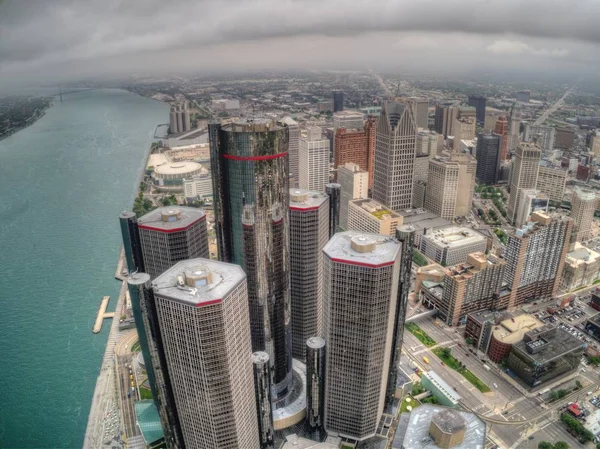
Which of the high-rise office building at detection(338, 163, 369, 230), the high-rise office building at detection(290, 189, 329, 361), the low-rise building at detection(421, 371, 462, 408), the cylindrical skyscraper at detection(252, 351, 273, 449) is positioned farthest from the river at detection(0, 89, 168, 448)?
the high-rise office building at detection(338, 163, 369, 230)

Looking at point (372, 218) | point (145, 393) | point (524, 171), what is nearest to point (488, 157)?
point (524, 171)

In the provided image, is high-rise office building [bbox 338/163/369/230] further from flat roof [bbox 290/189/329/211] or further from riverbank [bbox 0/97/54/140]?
riverbank [bbox 0/97/54/140]

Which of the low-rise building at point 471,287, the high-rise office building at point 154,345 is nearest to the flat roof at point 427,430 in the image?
the high-rise office building at point 154,345

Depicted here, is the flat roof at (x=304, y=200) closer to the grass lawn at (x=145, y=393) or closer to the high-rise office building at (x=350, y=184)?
the grass lawn at (x=145, y=393)

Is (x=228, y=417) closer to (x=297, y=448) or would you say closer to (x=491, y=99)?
(x=297, y=448)

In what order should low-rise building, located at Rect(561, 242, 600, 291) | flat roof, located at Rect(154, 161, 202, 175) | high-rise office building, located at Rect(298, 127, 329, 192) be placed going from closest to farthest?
low-rise building, located at Rect(561, 242, 600, 291) → high-rise office building, located at Rect(298, 127, 329, 192) → flat roof, located at Rect(154, 161, 202, 175)

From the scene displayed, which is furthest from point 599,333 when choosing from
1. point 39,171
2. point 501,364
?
point 39,171
